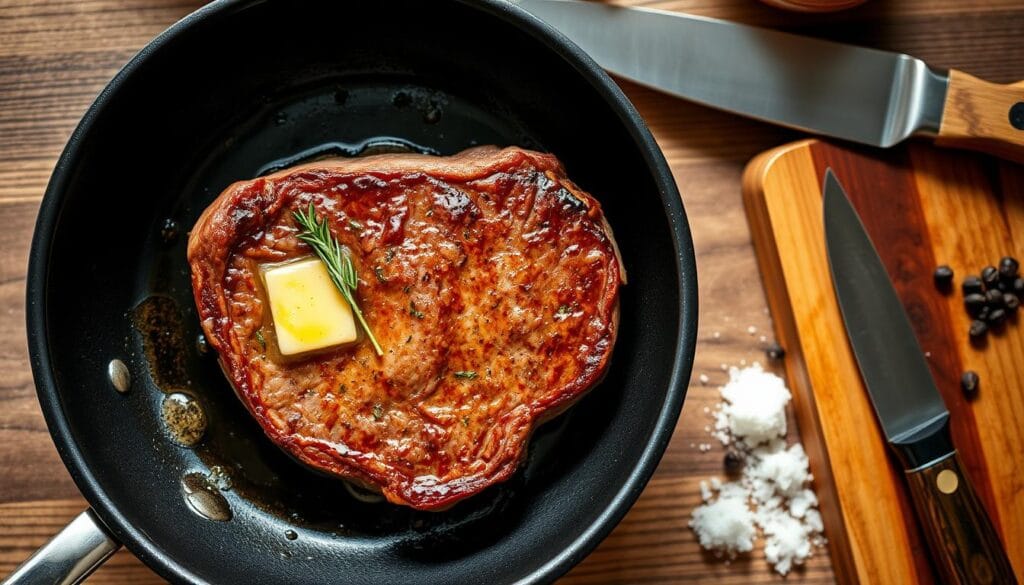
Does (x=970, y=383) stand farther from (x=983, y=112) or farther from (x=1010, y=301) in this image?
(x=983, y=112)

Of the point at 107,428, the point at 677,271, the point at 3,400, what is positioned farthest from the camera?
the point at 3,400

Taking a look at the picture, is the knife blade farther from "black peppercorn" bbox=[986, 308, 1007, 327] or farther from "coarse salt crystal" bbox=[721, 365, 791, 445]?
"coarse salt crystal" bbox=[721, 365, 791, 445]

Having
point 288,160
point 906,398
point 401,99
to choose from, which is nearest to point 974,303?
point 906,398

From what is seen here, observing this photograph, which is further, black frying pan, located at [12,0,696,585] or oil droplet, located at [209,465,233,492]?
oil droplet, located at [209,465,233,492]

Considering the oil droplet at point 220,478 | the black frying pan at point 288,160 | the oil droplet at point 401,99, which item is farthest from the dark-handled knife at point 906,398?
the oil droplet at point 220,478

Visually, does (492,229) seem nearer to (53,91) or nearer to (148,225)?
(148,225)

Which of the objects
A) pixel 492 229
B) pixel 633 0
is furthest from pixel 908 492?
pixel 633 0

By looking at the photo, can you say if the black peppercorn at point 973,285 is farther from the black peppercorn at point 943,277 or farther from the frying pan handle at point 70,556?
the frying pan handle at point 70,556

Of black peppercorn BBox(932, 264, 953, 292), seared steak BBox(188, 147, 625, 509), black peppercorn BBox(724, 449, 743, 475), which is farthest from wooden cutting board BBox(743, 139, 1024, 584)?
seared steak BBox(188, 147, 625, 509)
